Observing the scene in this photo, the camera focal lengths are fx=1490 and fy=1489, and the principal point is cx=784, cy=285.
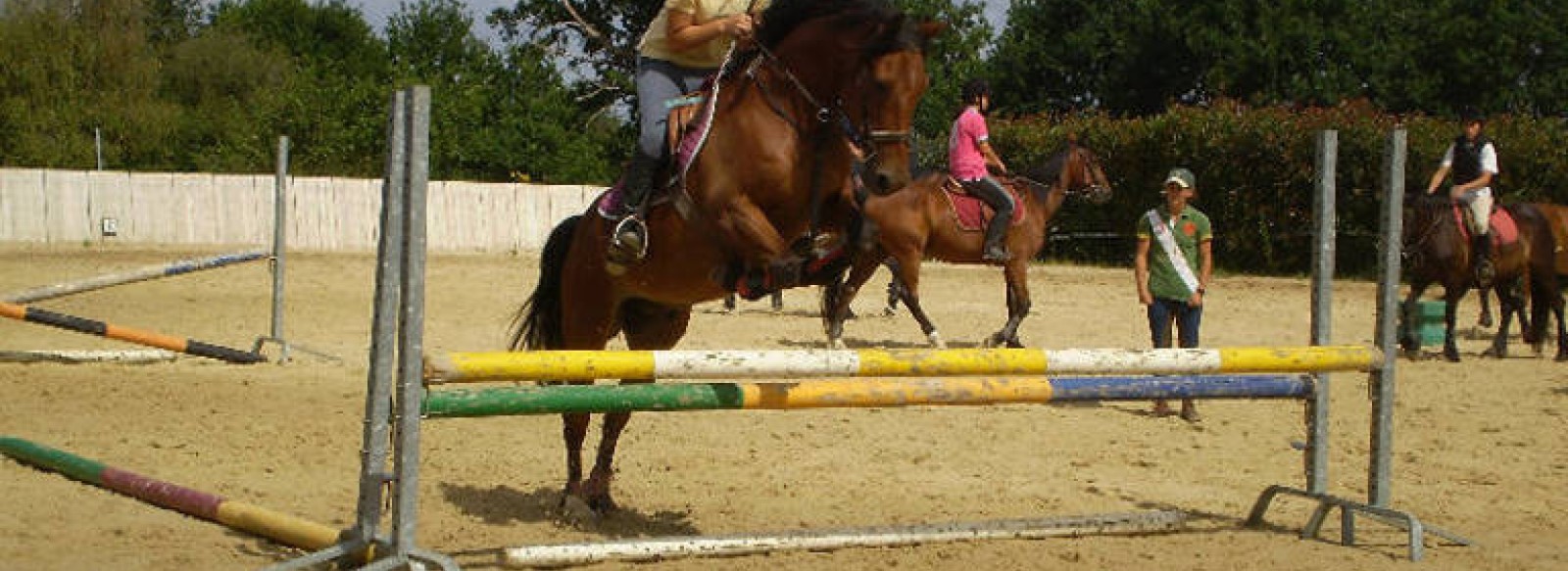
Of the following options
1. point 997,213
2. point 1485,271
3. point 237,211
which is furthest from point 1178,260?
point 237,211

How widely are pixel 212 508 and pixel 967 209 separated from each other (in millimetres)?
10742

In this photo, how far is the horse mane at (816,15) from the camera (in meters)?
6.72

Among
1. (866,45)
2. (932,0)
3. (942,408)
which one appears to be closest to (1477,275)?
(942,408)

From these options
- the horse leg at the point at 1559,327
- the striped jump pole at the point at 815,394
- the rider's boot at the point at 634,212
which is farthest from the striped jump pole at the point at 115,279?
the horse leg at the point at 1559,327

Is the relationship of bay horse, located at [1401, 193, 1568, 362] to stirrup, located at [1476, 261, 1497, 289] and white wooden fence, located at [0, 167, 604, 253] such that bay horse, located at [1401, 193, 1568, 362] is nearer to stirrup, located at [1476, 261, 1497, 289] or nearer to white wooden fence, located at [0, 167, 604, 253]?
stirrup, located at [1476, 261, 1497, 289]

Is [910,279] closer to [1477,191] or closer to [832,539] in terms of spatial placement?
[1477,191]

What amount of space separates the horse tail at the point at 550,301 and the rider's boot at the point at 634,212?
0.94 meters

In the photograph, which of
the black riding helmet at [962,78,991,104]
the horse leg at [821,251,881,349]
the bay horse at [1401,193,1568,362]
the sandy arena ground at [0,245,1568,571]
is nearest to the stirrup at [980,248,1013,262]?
the horse leg at [821,251,881,349]

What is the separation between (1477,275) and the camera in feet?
52.7

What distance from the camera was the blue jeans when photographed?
37.4ft

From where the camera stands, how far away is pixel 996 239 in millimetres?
15305

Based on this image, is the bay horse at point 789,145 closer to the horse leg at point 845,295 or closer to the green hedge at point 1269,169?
the horse leg at point 845,295

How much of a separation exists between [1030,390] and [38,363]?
9483 millimetres

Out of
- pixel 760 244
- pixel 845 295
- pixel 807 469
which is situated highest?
pixel 760 244
